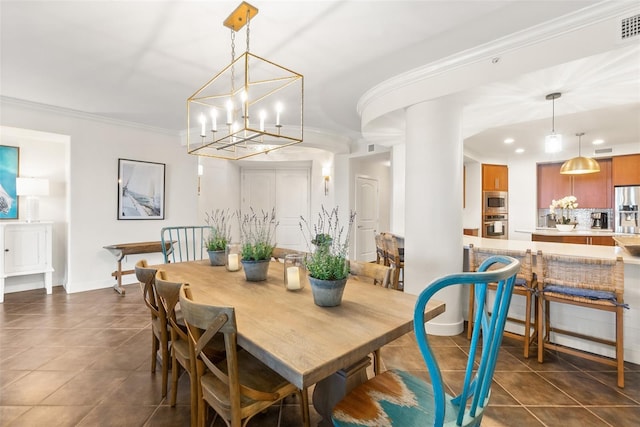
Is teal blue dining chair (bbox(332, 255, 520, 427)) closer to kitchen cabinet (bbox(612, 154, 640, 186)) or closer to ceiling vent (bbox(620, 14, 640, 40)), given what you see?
ceiling vent (bbox(620, 14, 640, 40))

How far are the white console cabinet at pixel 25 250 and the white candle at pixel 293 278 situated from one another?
167 inches

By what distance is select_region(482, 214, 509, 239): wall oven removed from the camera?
6.46 meters

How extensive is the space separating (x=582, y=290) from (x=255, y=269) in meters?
2.36

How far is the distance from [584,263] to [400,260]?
178 cm

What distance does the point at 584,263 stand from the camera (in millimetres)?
2229

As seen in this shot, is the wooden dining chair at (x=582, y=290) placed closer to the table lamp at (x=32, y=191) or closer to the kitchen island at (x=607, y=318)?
the kitchen island at (x=607, y=318)

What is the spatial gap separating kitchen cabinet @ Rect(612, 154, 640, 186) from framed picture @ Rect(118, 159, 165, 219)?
784 centimetres

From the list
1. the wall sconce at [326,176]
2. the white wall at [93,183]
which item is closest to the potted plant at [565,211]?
the wall sconce at [326,176]

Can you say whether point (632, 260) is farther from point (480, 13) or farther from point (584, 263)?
point (480, 13)

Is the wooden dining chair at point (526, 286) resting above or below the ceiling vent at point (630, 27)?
below

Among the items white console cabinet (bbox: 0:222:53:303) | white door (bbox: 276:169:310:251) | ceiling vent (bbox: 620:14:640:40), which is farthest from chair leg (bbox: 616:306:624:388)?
white console cabinet (bbox: 0:222:53:303)

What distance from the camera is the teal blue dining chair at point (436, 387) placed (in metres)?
0.85

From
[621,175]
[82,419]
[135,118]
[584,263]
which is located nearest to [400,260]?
[584,263]

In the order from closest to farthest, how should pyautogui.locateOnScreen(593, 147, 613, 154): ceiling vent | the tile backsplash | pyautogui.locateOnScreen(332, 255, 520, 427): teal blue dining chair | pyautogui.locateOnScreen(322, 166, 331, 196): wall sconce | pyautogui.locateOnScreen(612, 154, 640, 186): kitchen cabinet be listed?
pyautogui.locateOnScreen(332, 255, 520, 427): teal blue dining chair, pyautogui.locateOnScreen(612, 154, 640, 186): kitchen cabinet, pyautogui.locateOnScreen(593, 147, 613, 154): ceiling vent, the tile backsplash, pyautogui.locateOnScreen(322, 166, 331, 196): wall sconce
